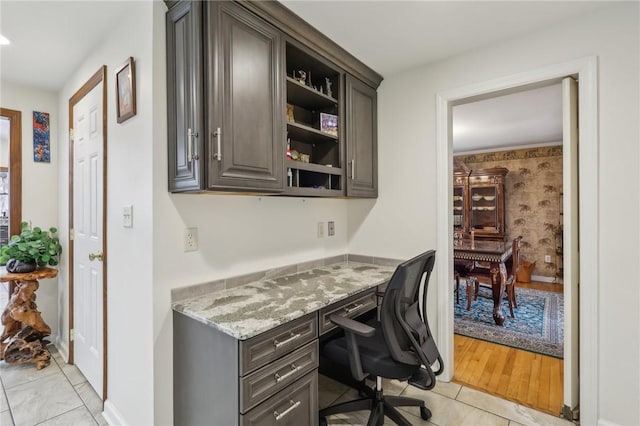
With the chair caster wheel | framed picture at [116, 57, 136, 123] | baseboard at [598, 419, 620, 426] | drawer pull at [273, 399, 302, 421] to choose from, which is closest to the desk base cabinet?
drawer pull at [273, 399, 302, 421]

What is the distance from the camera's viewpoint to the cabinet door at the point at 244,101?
1.39m

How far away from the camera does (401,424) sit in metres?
1.68

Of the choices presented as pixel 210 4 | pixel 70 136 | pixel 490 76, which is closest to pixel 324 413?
pixel 210 4

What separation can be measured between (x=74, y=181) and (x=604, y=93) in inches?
140

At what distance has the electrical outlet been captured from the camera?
1.61 metres

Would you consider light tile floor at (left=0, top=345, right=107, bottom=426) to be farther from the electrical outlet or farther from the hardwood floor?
the hardwood floor

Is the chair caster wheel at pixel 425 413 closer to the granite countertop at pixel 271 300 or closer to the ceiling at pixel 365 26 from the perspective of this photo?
the granite countertop at pixel 271 300

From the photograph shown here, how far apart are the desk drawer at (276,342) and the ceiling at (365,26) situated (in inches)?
64.6

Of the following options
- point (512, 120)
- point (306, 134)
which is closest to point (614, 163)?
point (306, 134)

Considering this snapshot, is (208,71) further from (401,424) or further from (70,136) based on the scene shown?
(401,424)

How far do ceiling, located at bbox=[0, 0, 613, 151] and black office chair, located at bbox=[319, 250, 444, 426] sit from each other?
1347mm

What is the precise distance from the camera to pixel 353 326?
58.7 inches

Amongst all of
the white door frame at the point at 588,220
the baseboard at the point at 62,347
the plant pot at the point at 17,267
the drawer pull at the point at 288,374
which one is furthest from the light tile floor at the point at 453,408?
the plant pot at the point at 17,267

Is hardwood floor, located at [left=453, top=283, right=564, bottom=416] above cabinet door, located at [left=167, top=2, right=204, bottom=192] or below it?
below
